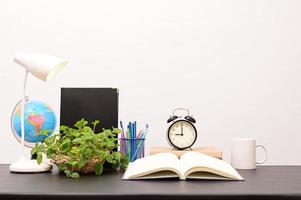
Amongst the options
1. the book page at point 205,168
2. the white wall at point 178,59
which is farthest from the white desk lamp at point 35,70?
the white wall at point 178,59

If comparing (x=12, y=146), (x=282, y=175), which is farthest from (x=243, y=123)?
(x=12, y=146)

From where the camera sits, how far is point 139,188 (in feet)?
3.01

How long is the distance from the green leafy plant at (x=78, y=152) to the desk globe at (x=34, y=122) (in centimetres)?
11

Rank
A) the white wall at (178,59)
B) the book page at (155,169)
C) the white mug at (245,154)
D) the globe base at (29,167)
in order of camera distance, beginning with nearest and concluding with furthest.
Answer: the book page at (155,169) → the globe base at (29,167) → the white mug at (245,154) → the white wall at (178,59)

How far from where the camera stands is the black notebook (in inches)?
52.3

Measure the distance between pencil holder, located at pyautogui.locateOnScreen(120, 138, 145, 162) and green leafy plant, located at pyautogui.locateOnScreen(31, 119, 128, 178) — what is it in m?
0.17

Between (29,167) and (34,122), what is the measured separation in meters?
0.15

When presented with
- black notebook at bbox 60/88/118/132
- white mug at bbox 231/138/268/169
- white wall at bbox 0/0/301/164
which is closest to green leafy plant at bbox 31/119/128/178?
black notebook at bbox 60/88/118/132

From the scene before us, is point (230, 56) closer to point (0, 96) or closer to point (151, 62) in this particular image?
point (151, 62)

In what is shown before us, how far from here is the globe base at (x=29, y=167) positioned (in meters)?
1.17

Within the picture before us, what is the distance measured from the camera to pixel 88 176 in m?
1.11

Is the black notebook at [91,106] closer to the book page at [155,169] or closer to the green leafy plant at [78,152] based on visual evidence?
the green leafy plant at [78,152]

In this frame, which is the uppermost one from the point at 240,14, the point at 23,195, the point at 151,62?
the point at 240,14

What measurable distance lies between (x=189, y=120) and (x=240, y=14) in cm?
68
